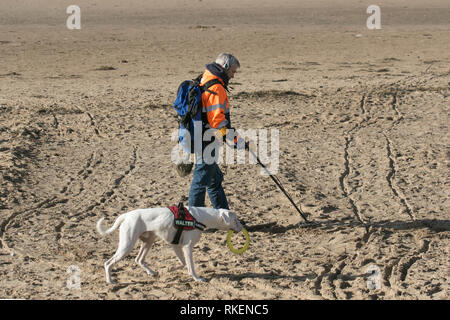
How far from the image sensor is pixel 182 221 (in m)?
6.11

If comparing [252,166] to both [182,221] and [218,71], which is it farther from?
[182,221]

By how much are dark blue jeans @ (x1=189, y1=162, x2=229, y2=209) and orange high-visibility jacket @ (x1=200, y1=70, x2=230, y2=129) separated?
1.76 feet

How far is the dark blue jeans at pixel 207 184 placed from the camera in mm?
7227

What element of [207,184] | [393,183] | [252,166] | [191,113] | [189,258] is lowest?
[189,258]

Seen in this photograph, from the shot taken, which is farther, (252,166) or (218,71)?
(252,166)

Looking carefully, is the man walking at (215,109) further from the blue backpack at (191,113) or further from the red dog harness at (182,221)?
the red dog harness at (182,221)

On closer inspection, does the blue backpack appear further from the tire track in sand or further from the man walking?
the tire track in sand

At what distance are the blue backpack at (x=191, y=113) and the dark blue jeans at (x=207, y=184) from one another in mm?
237

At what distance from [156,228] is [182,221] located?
0.23m

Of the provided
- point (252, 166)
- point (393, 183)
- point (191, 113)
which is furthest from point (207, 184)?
point (393, 183)

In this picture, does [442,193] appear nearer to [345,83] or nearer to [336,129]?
[336,129]

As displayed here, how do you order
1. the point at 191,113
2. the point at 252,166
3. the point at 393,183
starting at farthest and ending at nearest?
the point at 252,166
the point at 393,183
the point at 191,113

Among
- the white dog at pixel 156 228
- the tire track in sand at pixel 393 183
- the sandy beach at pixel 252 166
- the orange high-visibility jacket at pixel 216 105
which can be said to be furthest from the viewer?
the tire track in sand at pixel 393 183

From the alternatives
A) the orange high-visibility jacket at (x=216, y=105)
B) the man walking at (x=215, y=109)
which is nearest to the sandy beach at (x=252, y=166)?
the man walking at (x=215, y=109)
